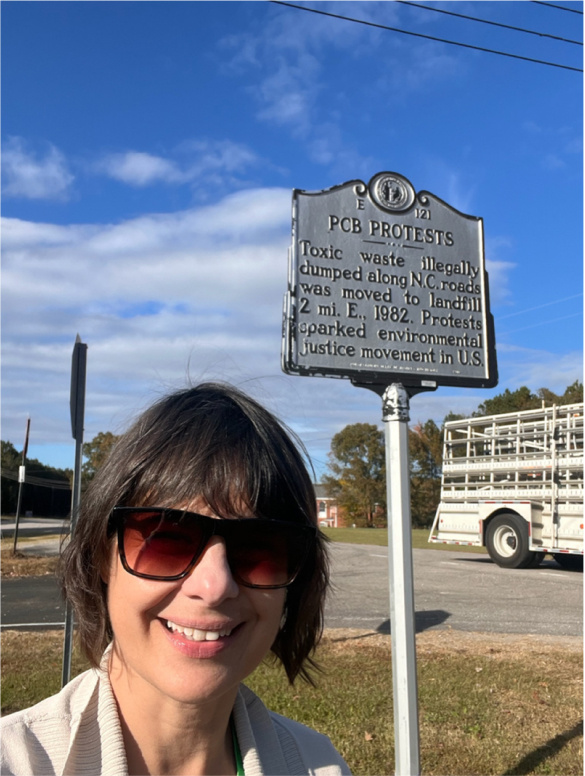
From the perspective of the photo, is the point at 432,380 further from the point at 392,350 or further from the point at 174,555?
the point at 174,555

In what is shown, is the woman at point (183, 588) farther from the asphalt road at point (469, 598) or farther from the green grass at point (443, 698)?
the asphalt road at point (469, 598)

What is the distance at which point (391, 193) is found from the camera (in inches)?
149

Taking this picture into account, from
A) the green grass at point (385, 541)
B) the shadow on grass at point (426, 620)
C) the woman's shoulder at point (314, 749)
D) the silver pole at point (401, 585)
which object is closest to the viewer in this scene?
the woman's shoulder at point (314, 749)

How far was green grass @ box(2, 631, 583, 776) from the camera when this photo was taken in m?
3.67

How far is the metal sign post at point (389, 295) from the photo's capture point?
3523 millimetres

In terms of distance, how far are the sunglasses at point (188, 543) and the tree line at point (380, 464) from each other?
1455 inches

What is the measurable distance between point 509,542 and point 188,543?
13.0 m

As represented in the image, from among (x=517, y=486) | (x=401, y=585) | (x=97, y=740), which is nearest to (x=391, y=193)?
(x=401, y=585)

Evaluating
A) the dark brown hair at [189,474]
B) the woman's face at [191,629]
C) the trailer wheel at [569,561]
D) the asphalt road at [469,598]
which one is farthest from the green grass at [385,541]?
the woman's face at [191,629]

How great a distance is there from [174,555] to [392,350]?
257cm

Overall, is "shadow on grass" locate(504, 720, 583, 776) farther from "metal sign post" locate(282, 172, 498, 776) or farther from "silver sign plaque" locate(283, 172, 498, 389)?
"silver sign plaque" locate(283, 172, 498, 389)

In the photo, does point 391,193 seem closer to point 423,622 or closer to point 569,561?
point 423,622

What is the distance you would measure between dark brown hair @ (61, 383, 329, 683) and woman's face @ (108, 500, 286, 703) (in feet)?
0.21

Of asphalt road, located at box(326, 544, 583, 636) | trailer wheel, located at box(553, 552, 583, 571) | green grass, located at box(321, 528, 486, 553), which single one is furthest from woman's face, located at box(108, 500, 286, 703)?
green grass, located at box(321, 528, 486, 553)
